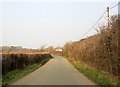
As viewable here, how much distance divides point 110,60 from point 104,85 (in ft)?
12.4

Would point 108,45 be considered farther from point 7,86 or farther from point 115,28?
point 7,86

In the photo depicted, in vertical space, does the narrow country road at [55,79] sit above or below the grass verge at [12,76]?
above

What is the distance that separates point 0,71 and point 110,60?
30.6 feet

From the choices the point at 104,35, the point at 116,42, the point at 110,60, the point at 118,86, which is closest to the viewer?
the point at 118,86

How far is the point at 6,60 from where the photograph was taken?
83.3 feet

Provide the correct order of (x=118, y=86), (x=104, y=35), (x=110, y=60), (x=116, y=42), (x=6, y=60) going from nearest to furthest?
(x=118, y=86) → (x=116, y=42) → (x=110, y=60) → (x=104, y=35) → (x=6, y=60)

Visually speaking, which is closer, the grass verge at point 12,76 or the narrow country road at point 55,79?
the narrow country road at point 55,79

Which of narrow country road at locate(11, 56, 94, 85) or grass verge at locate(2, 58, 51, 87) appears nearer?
narrow country road at locate(11, 56, 94, 85)

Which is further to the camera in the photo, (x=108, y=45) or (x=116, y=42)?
(x=108, y=45)

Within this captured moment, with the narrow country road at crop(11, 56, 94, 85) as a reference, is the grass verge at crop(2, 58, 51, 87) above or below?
below

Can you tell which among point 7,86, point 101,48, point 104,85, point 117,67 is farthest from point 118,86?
point 101,48

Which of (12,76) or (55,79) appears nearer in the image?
(55,79)

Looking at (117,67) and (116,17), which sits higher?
(116,17)

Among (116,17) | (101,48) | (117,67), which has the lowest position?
(117,67)
